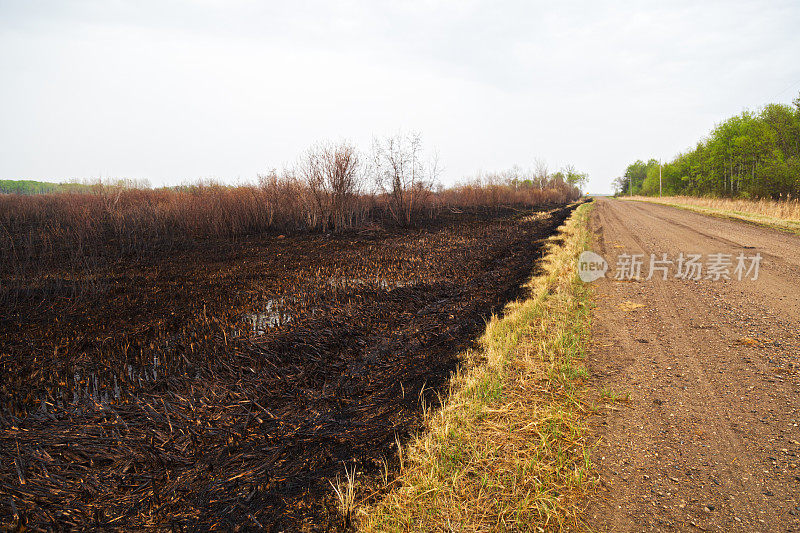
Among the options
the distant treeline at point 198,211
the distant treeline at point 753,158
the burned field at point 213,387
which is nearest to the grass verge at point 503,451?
the burned field at point 213,387

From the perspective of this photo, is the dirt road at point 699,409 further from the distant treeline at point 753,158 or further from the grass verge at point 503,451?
the distant treeline at point 753,158

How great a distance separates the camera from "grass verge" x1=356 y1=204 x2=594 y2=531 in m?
2.10

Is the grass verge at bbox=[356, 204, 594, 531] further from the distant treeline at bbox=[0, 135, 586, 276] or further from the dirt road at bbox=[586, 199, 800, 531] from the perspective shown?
the distant treeline at bbox=[0, 135, 586, 276]

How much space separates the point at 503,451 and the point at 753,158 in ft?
157

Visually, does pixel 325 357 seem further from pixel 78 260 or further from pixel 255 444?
pixel 78 260

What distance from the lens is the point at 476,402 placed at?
10.7ft

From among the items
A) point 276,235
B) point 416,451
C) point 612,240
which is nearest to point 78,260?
point 276,235

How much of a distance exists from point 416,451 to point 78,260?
12090mm

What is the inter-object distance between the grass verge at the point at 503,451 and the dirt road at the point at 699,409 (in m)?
0.21

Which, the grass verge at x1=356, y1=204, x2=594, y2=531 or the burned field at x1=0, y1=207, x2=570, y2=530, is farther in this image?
the burned field at x1=0, y1=207, x2=570, y2=530

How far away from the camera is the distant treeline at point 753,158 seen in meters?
27.7

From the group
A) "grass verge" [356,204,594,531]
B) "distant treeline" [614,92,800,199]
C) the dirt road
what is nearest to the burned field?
"grass verge" [356,204,594,531]

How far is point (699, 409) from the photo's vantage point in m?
2.86

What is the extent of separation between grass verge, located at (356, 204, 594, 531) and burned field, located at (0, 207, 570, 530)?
346 millimetres
